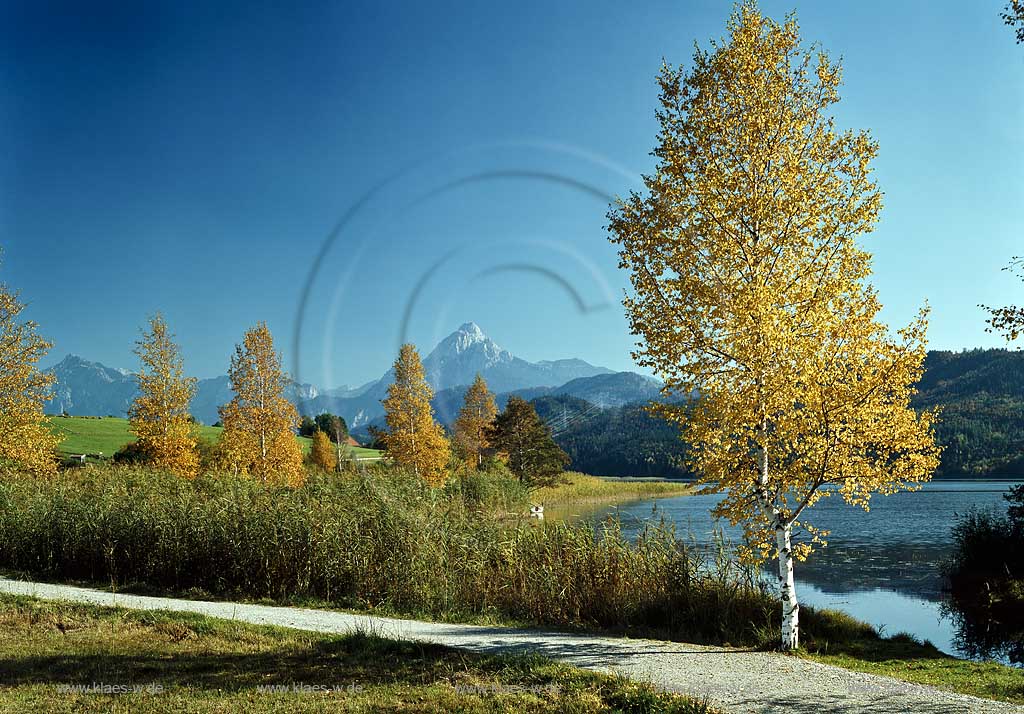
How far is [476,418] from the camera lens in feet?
195

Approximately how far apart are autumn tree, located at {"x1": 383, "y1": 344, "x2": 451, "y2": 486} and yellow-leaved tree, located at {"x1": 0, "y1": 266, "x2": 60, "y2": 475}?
584 inches

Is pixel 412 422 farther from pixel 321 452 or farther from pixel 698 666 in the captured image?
pixel 698 666

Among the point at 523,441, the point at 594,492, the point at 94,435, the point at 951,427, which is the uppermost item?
the point at 951,427

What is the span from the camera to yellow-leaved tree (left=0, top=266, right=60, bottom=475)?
24516mm

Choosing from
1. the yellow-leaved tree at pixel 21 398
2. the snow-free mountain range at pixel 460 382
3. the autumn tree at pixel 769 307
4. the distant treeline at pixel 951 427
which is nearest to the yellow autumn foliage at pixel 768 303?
the autumn tree at pixel 769 307

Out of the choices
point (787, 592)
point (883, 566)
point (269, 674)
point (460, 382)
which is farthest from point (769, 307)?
point (460, 382)

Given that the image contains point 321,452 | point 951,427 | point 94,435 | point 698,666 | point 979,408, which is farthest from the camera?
point 979,408

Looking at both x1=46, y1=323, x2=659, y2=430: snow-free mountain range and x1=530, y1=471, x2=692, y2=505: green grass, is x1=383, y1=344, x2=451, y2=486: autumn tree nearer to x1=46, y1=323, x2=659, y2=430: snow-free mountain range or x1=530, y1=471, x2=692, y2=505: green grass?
x1=46, y1=323, x2=659, y2=430: snow-free mountain range

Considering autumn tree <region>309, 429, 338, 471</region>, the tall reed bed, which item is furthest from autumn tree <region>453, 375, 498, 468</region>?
the tall reed bed

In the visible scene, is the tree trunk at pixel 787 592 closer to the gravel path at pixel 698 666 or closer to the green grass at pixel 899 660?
the green grass at pixel 899 660

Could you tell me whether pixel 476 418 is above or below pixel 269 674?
above

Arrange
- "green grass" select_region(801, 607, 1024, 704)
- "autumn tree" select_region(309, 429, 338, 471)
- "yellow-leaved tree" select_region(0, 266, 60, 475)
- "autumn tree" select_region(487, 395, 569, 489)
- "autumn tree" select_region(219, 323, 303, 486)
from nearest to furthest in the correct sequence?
"green grass" select_region(801, 607, 1024, 704)
"yellow-leaved tree" select_region(0, 266, 60, 475)
"autumn tree" select_region(219, 323, 303, 486)
"autumn tree" select_region(487, 395, 569, 489)
"autumn tree" select_region(309, 429, 338, 471)

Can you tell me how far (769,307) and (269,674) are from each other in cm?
713

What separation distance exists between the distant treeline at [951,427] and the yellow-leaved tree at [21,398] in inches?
1187
